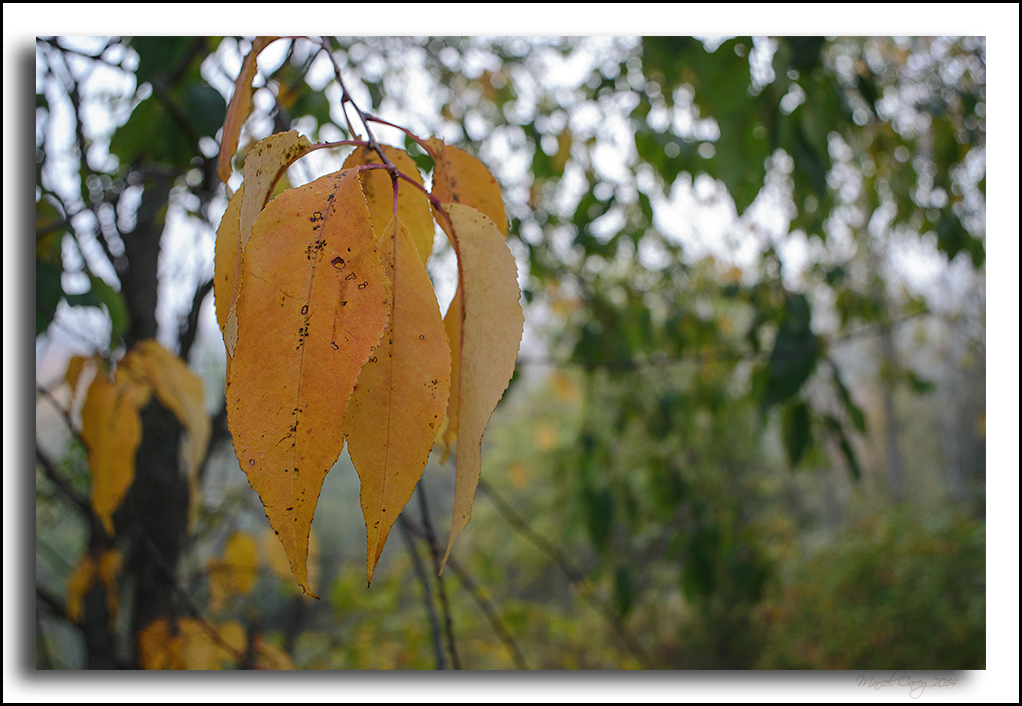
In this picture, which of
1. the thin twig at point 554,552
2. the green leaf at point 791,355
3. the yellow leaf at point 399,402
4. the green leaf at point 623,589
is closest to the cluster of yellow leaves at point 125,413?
the thin twig at point 554,552

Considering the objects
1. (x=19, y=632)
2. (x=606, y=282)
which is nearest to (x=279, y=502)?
(x=19, y=632)

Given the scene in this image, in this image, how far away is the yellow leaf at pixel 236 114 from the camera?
0.79ft

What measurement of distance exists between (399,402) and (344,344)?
23mm

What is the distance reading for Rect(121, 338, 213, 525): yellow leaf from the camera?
1.68ft

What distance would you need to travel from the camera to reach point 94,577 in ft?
3.03

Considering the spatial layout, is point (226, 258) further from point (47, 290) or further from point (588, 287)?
point (588, 287)

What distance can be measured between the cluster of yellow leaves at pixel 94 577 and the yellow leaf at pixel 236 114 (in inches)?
32.4

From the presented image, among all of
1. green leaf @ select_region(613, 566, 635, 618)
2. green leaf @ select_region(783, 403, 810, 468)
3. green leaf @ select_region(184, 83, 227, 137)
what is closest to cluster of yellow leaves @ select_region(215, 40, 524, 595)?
green leaf @ select_region(184, 83, 227, 137)

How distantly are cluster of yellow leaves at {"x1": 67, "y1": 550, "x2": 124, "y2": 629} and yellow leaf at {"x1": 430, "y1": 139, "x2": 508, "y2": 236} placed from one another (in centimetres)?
86

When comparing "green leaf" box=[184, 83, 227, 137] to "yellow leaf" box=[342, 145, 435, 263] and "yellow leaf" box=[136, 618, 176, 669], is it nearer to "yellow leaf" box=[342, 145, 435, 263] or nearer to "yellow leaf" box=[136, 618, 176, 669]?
"yellow leaf" box=[342, 145, 435, 263]

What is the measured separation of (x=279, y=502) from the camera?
157mm

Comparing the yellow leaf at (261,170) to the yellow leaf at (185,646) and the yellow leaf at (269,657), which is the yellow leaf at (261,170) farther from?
the yellow leaf at (269,657)

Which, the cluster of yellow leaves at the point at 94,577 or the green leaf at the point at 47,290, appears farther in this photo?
the cluster of yellow leaves at the point at 94,577

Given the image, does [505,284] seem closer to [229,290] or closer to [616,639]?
[229,290]
